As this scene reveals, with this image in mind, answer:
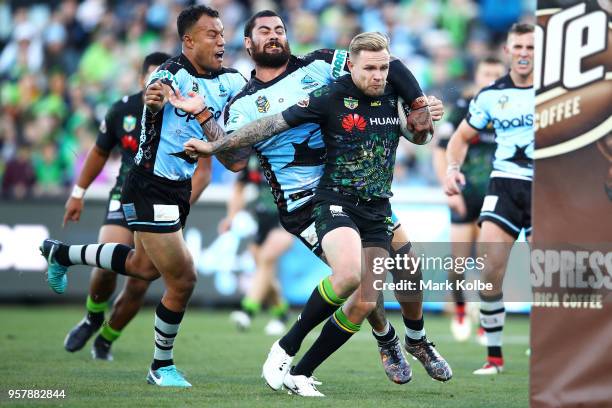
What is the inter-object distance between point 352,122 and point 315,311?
53.2 inches

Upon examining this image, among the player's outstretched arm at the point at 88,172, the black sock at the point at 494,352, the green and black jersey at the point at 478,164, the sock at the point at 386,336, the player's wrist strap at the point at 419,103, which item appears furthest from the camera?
the green and black jersey at the point at 478,164

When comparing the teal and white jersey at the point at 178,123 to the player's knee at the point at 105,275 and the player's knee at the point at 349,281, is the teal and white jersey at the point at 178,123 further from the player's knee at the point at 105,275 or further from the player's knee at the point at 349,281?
the player's knee at the point at 105,275

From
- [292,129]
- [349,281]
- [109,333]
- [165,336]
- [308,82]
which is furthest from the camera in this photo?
[109,333]

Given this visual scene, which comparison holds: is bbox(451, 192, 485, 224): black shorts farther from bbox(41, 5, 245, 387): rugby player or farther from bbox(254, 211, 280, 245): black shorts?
bbox(41, 5, 245, 387): rugby player

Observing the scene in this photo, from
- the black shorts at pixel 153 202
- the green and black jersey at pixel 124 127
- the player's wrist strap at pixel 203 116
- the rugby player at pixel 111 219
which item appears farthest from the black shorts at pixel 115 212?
the player's wrist strap at pixel 203 116

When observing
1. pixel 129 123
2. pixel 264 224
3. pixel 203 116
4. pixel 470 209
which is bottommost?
pixel 264 224

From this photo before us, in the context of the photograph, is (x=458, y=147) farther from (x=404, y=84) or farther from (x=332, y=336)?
(x=332, y=336)

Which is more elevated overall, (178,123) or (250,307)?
(178,123)

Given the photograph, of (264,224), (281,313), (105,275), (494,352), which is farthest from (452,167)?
(264,224)

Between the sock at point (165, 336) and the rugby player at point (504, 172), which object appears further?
the rugby player at point (504, 172)

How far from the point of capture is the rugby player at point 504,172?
9727 millimetres

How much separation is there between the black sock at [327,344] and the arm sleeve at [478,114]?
3.21m

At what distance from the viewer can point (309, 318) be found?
7527 millimetres

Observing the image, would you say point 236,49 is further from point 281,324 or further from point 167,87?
point 167,87
